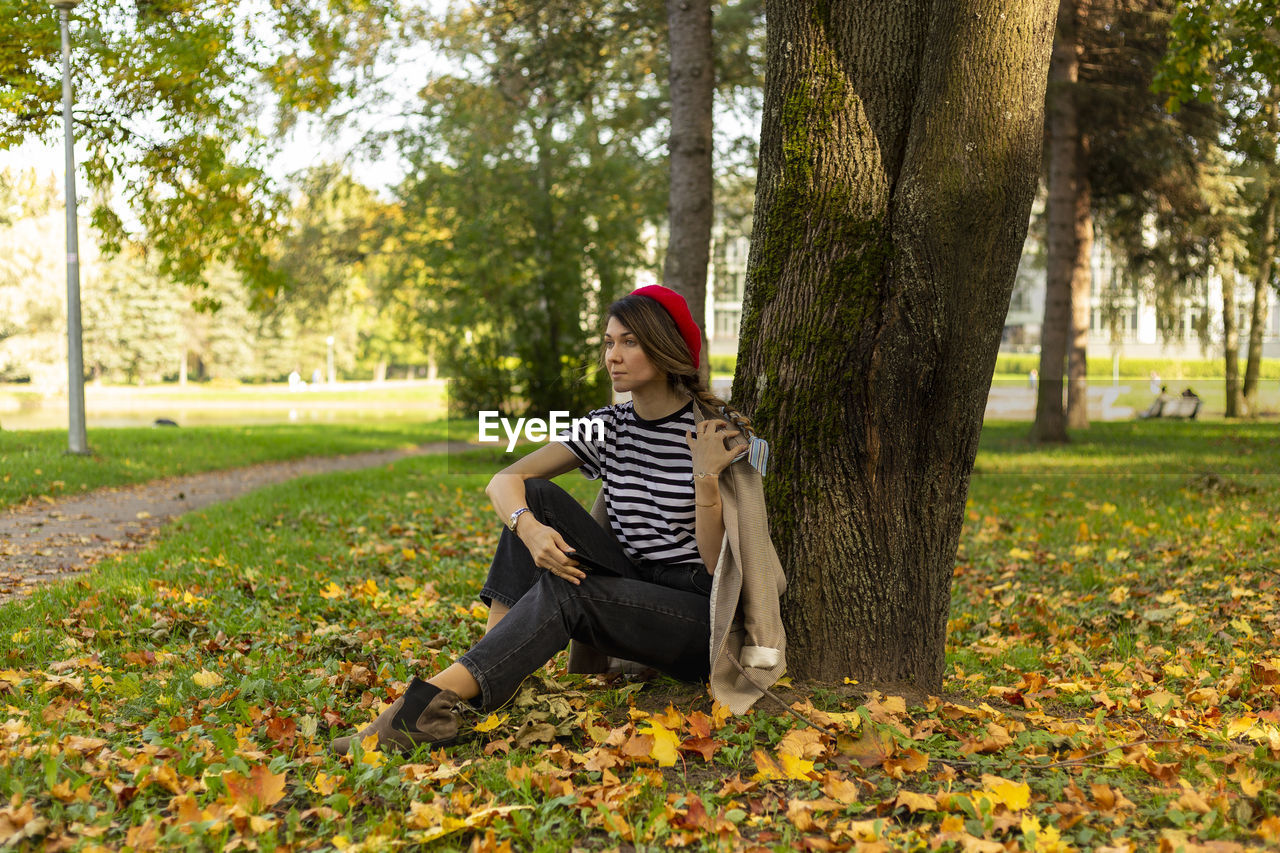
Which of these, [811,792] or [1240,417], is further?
[1240,417]

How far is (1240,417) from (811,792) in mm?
26141

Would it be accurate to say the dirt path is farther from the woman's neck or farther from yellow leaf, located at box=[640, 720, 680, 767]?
yellow leaf, located at box=[640, 720, 680, 767]

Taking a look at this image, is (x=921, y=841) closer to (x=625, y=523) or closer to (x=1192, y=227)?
(x=625, y=523)

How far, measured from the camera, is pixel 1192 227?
20.3m

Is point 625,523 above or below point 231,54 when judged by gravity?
below

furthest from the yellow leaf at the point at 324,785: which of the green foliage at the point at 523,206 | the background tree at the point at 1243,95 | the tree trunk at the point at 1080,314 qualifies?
the tree trunk at the point at 1080,314

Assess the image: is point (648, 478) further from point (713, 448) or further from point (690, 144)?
point (690, 144)

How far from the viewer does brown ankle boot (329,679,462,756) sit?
335cm

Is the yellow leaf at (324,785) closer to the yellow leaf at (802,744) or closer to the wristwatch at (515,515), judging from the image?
the wristwatch at (515,515)

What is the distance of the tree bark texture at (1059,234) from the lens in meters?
17.4

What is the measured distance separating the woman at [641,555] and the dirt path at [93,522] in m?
3.69

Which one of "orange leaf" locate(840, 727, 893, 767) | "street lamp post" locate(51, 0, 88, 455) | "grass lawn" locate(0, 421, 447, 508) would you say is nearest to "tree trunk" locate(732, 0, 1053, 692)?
"orange leaf" locate(840, 727, 893, 767)

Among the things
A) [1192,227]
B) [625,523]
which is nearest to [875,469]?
[625,523]

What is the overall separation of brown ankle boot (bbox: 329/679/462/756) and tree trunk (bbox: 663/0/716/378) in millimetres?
7423
